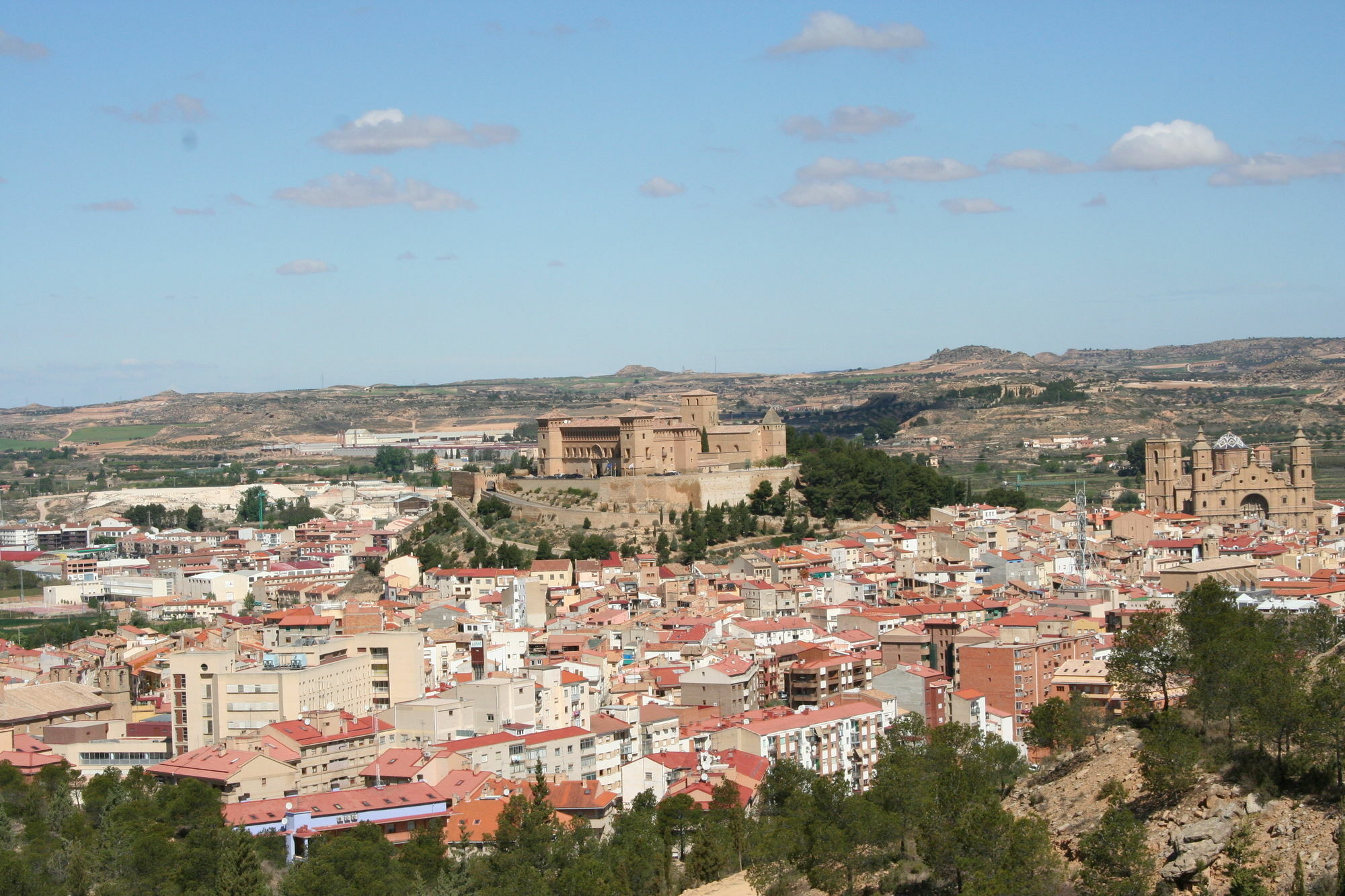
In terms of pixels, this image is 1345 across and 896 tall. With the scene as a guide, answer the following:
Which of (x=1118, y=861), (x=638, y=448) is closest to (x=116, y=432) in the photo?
(x=638, y=448)

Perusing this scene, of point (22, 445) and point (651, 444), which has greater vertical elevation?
point (651, 444)

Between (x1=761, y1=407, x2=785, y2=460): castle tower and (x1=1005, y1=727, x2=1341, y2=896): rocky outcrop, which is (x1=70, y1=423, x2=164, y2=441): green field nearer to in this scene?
(x1=761, y1=407, x2=785, y2=460): castle tower

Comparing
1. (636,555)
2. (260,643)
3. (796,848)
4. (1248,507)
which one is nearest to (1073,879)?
(796,848)

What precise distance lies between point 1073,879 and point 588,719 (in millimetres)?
11868

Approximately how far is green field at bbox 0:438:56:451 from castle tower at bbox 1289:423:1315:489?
11488 cm

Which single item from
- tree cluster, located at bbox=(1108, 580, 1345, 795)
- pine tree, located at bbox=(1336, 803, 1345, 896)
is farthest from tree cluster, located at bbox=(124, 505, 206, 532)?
pine tree, located at bbox=(1336, 803, 1345, 896)

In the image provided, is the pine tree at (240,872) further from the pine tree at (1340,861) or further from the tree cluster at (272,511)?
the tree cluster at (272,511)

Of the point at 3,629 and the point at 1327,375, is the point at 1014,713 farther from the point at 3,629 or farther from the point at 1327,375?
the point at 1327,375

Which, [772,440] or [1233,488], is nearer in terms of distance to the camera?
[1233,488]

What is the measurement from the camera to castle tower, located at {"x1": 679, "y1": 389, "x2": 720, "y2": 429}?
197ft

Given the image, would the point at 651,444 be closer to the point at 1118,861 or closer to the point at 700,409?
the point at 700,409

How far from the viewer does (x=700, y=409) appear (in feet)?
198

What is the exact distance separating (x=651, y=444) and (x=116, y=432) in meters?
114

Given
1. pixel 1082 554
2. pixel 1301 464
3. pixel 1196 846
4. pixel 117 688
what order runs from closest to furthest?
pixel 1196 846
pixel 117 688
pixel 1082 554
pixel 1301 464
